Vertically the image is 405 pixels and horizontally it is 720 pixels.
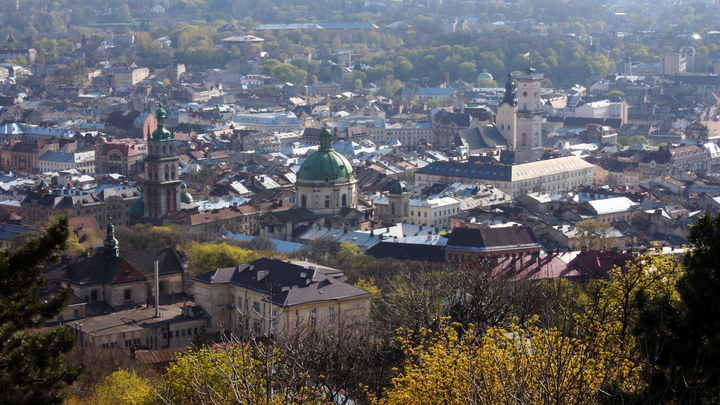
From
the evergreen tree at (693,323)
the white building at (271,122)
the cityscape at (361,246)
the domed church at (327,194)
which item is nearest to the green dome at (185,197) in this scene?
the cityscape at (361,246)

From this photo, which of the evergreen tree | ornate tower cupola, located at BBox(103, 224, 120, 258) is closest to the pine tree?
the evergreen tree

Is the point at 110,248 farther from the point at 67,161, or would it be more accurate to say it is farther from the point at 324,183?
the point at 67,161

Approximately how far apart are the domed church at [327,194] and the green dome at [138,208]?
33.0 feet

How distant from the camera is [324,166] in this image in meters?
79.9

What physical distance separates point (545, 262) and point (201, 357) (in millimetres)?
27253

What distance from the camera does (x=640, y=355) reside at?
2300 centimetres

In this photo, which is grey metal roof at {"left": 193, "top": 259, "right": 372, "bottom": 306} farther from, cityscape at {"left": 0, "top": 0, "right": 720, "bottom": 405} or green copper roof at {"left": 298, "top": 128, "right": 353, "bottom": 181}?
green copper roof at {"left": 298, "top": 128, "right": 353, "bottom": 181}

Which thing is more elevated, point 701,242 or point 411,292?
point 701,242

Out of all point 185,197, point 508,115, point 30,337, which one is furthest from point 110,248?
point 508,115

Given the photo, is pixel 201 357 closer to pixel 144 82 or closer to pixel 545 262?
pixel 545 262

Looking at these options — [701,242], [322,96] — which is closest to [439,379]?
[701,242]

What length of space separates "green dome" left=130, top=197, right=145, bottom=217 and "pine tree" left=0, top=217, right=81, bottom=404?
203ft

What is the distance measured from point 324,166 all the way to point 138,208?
42.7 ft

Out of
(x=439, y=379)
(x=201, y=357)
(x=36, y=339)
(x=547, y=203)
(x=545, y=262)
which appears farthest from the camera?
(x=547, y=203)
